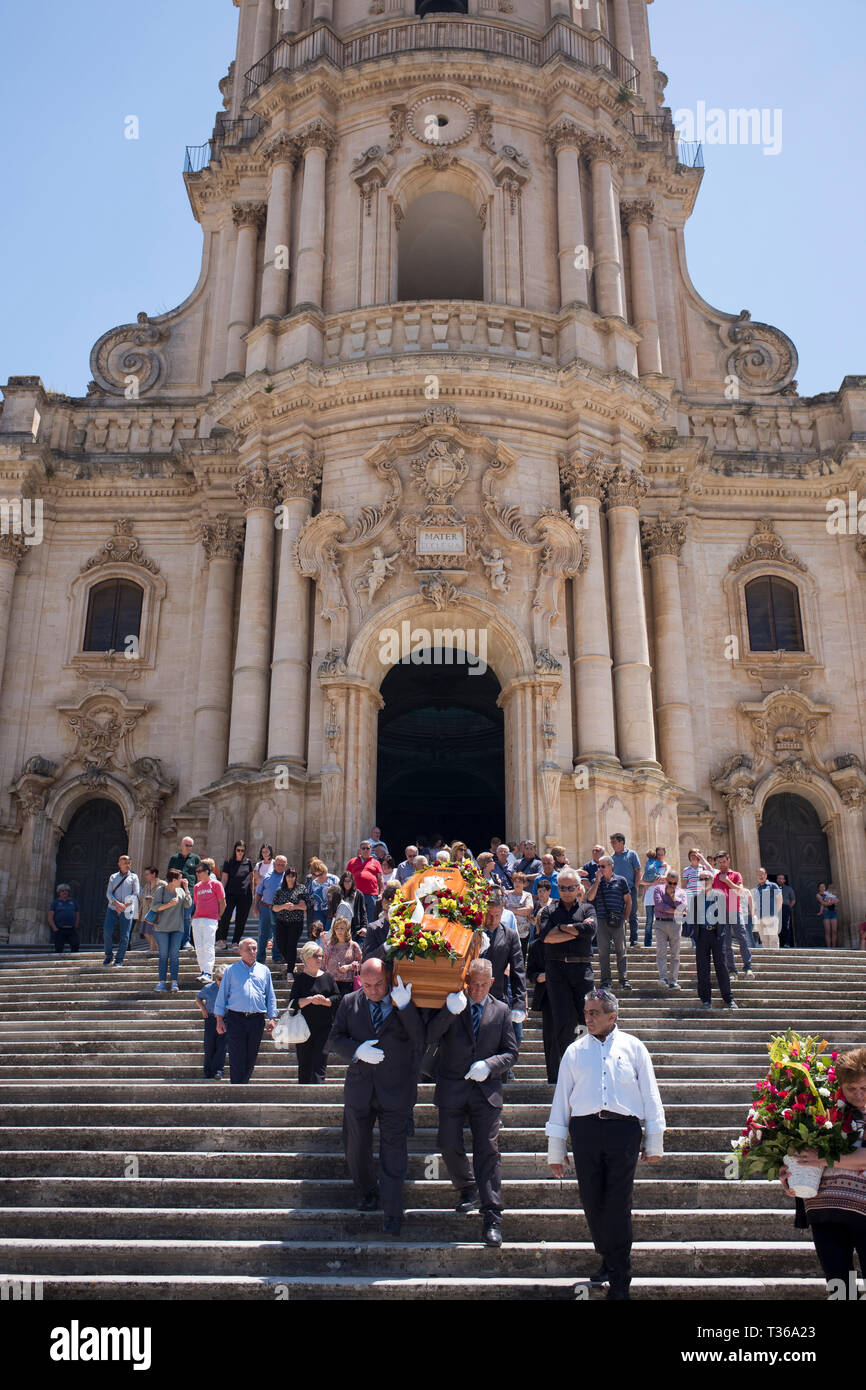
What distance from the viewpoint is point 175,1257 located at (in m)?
7.66

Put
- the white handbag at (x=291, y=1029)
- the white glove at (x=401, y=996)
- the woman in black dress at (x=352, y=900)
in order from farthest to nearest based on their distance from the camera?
the woman in black dress at (x=352, y=900), the white handbag at (x=291, y=1029), the white glove at (x=401, y=996)

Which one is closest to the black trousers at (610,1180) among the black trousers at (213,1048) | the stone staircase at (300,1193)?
the stone staircase at (300,1193)

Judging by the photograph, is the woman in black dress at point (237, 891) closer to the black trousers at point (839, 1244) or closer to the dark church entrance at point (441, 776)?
the black trousers at point (839, 1244)

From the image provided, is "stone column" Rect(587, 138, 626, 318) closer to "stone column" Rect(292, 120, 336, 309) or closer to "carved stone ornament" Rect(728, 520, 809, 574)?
"carved stone ornament" Rect(728, 520, 809, 574)

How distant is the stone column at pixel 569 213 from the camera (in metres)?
24.3

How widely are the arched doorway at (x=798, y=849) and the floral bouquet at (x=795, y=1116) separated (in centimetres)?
1800

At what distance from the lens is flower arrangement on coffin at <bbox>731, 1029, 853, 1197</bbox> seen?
589 cm

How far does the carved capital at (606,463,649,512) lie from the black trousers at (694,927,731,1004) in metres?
11.7

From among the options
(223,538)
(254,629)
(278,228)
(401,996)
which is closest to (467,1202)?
(401,996)

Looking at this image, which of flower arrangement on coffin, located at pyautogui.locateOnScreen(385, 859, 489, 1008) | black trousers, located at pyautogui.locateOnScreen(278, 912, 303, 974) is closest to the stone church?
black trousers, located at pyautogui.locateOnScreen(278, 912, 303, 974)

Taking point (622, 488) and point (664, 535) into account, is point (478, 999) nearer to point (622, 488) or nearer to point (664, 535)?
point (622, 488)

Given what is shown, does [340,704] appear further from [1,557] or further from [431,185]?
[431,185]

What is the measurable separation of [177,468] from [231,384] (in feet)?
7.36

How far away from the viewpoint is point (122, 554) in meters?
25.6
